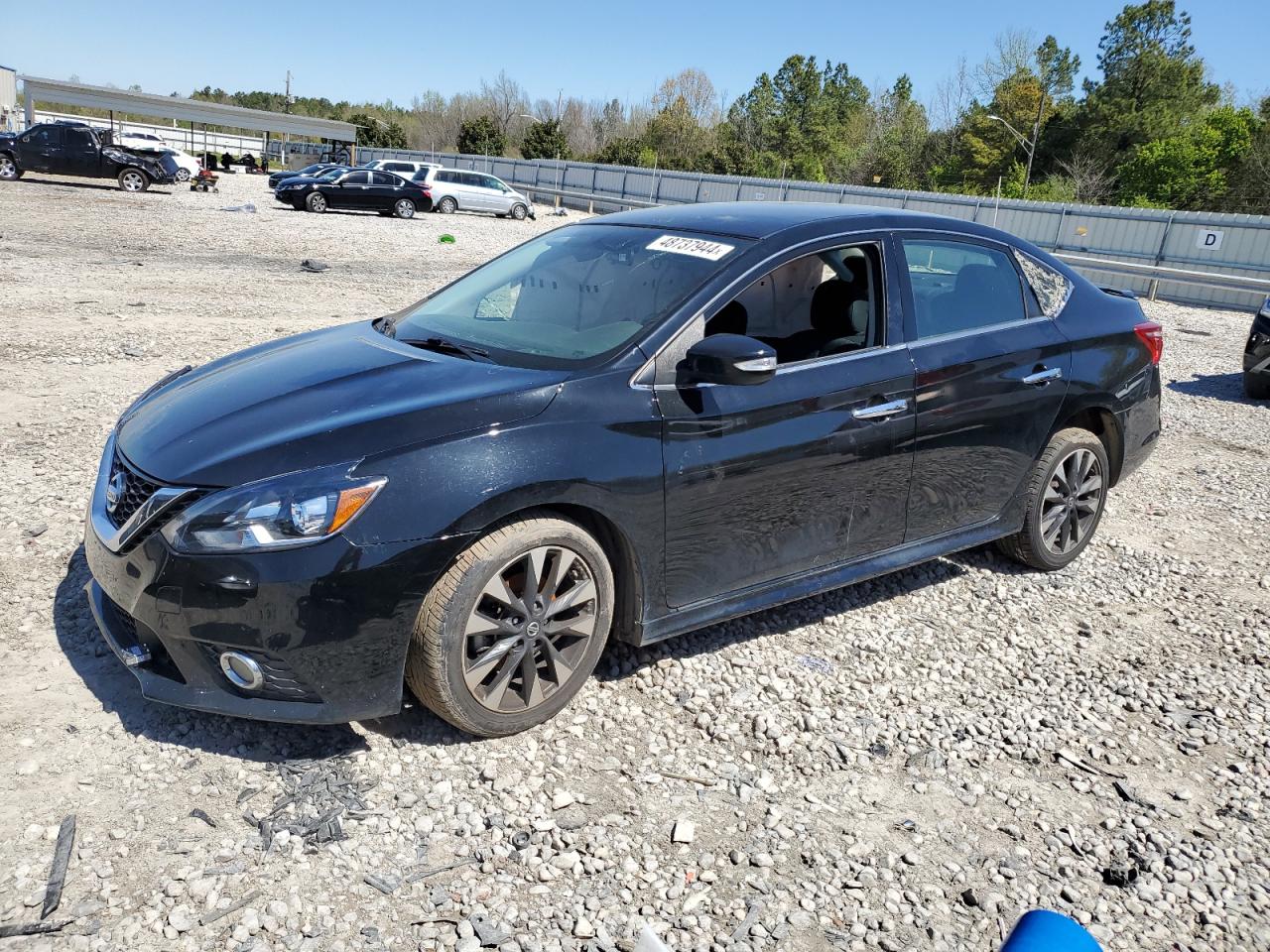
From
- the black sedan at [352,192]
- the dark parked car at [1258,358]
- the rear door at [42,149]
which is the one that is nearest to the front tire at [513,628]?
the dark parked car at [1258,358]

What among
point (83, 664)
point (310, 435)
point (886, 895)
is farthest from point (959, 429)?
point (83, 664)

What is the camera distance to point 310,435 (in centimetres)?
312

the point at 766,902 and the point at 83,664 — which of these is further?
the point at 83,664

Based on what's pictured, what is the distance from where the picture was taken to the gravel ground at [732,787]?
106 inches

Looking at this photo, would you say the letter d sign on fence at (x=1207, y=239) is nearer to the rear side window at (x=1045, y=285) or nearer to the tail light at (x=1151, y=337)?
the tail light at (x=1151, y=337)

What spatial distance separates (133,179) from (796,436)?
1241 inches

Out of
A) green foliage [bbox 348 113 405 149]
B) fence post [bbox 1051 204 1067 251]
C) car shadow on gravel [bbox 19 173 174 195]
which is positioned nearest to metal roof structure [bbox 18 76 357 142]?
green foliage [bbox 348 113 405 149]

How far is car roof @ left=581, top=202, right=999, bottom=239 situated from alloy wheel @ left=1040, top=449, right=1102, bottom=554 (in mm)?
1300

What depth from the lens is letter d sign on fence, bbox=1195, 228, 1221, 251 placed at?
25.8 m

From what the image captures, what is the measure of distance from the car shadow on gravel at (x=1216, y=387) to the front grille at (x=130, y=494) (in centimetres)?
1071

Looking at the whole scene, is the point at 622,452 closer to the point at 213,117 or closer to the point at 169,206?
the point at 169,206

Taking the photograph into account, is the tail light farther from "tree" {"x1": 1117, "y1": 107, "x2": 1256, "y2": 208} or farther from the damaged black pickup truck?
"tree" {"x1": 1117, "y1": 107, "x2": 1256, "y2": 208}

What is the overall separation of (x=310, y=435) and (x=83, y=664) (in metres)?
1.47

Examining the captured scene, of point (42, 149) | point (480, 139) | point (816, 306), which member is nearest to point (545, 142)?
point (480, 139)
